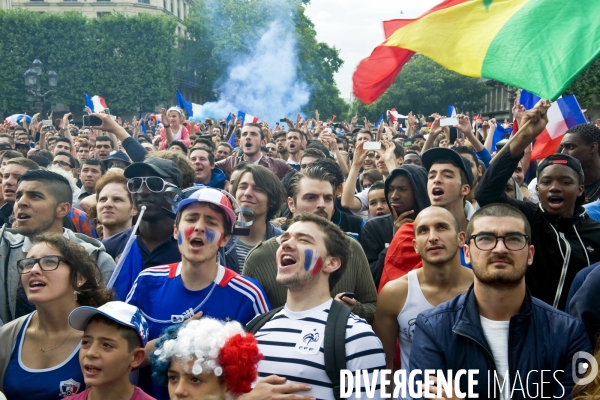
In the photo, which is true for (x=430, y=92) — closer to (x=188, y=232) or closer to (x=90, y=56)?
(x=90, y=56)

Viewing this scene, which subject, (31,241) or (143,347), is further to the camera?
(31,241)

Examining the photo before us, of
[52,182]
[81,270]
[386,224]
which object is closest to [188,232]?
[81,270]

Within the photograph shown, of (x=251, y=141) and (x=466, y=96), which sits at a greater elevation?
(x=466, y=96)

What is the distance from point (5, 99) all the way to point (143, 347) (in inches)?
1837

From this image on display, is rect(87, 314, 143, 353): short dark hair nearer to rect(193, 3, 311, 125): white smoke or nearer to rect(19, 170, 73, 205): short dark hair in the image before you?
rect(19, 170, 73, 205): short dark hair

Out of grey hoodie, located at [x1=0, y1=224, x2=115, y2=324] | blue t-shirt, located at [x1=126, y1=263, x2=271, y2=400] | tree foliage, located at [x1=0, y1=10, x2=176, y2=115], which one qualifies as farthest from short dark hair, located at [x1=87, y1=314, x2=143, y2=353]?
tree foliage, located at [x1=0, y1=10, x2=176, y2=115]

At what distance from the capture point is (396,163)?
8.05m

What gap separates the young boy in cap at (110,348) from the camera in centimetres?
328

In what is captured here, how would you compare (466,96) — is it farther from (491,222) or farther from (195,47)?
(491,222)

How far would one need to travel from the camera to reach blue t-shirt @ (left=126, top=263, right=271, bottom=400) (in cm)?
366

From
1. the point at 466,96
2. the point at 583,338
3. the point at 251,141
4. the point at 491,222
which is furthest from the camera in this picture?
the point at 466,96

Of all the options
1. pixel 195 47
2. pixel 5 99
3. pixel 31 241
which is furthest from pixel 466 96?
pixel 31 241

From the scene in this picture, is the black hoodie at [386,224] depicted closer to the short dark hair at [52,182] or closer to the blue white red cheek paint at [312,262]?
the blue white red cheek paint at [312,262]

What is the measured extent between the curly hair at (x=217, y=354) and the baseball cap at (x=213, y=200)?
94 centimetres
